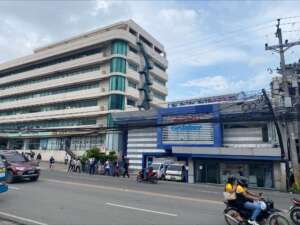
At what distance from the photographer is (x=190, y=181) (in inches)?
1086

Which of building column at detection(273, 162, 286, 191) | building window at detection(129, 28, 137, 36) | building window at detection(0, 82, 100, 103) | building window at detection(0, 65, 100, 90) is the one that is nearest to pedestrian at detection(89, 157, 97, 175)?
building window at detection(0, 82, 100, 103)

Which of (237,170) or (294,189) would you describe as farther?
(237,170)

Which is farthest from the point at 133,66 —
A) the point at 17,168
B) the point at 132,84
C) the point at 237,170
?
the point at 17,168

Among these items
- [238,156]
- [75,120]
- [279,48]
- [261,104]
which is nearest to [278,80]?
[261,104]

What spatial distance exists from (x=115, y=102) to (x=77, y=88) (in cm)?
902

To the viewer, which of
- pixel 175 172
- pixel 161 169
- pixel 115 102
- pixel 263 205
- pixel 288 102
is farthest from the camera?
pixel 115 102

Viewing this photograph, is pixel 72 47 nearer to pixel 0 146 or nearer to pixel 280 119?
pixel 0 146

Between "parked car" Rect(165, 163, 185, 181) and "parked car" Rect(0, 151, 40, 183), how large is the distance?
1398 centimetres

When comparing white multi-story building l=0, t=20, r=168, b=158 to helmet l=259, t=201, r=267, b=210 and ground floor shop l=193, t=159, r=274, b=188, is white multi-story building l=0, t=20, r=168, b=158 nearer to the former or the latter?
ground floor shop l=193, t=159, r=274, b=188

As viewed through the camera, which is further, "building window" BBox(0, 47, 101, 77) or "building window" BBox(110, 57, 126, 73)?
"building window" BBox(0, 47, 101, 77)

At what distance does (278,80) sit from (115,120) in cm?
1952

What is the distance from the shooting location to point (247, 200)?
25.1 feet

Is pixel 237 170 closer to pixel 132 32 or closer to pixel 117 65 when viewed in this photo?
pixel 117 65

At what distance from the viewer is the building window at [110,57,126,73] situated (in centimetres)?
4347
